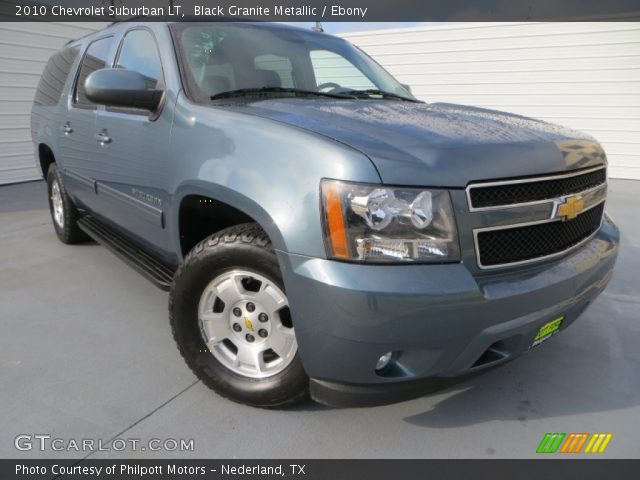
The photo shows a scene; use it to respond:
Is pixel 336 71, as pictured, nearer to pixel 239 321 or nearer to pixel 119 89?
pixel 119 89

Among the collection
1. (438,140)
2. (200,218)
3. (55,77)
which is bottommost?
(200,218)

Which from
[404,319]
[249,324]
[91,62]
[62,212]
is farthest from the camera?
[62,212]

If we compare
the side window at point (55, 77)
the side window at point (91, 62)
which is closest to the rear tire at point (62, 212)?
the side window at point (55, 77)

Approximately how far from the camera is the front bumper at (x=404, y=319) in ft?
5.12

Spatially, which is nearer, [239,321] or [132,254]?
[239,321]

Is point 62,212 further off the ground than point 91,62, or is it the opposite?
point 91,62

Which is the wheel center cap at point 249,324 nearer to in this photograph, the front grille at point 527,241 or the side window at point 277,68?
the front grille at point 527,241

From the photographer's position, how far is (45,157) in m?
4.60

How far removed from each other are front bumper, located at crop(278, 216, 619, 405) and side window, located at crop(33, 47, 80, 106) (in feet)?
11.0

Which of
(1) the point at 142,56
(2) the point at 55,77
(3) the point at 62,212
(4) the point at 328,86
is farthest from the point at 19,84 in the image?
(4) the point at 328,86

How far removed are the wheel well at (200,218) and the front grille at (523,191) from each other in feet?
3.38

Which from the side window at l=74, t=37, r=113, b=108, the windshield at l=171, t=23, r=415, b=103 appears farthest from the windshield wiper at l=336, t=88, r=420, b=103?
the side window at l=74, t=37, r=113, b=108

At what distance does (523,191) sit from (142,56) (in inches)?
88.7

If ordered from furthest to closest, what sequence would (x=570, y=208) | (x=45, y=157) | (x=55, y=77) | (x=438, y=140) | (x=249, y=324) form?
1. (x=45, y=157)
2. (x=55, y=77)
3. (x=249, y=324)
4. (x=570, y=208)
5. (x=438, y=140)
